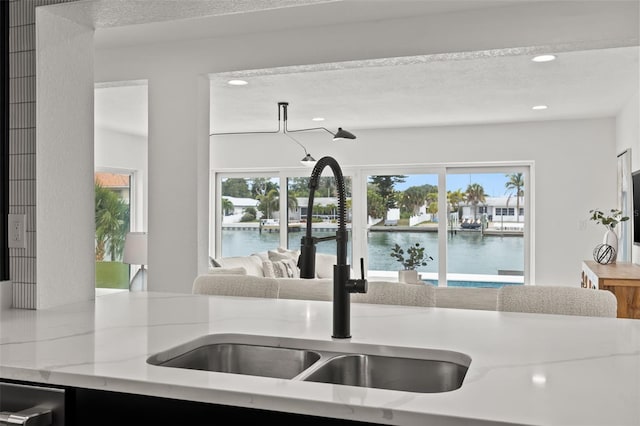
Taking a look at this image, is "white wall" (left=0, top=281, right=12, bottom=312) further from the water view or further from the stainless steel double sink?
the water view

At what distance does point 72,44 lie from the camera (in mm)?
2072

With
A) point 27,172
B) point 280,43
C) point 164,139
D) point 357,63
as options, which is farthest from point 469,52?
point 27,172

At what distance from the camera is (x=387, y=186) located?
7.86 m

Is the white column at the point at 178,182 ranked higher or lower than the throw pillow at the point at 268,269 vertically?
higher

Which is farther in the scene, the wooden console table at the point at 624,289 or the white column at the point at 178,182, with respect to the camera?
the wooden console table at the point at 624,289

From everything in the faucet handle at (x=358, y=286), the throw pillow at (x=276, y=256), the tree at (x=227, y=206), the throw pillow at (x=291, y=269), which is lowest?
the throw pillow at (x=291, y=269)

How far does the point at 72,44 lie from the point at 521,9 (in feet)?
7.81

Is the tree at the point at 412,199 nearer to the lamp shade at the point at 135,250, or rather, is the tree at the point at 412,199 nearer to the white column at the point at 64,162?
the lamp shade at the point at 135,250

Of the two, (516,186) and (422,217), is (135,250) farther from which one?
(516,186)

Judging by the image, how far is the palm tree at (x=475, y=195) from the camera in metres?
7.50

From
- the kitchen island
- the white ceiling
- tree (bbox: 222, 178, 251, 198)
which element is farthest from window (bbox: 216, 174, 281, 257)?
the kitchen island

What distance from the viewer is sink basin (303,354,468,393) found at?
1311mm

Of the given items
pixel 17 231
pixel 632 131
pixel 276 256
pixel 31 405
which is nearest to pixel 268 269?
pixel 276 256

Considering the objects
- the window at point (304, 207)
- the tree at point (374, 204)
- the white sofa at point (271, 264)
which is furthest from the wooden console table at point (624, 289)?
the window at point (304, 207)
